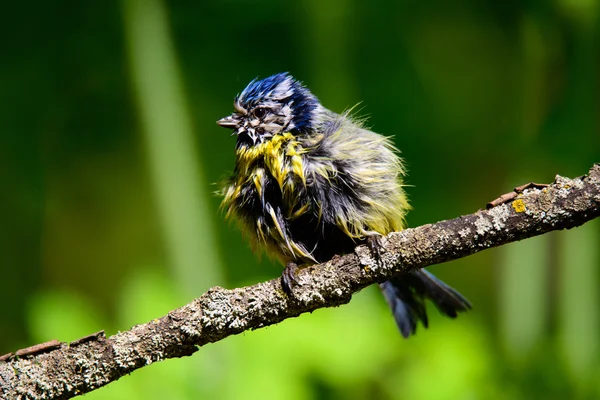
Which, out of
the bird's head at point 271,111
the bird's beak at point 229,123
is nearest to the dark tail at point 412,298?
the bird's head at point 271,111

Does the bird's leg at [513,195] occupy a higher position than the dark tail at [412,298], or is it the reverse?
the bird's leg at [513,195]

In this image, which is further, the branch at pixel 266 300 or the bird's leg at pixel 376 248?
the bird's leg at pixel 376 248

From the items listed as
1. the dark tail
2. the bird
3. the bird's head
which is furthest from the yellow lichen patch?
the dark tail

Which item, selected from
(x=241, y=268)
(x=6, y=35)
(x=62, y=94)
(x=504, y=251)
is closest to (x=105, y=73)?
(x=62, y=94)

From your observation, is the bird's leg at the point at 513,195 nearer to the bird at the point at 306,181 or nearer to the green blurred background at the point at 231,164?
the bird at the point at 306,181

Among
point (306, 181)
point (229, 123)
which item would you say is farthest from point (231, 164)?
point (306, 181)

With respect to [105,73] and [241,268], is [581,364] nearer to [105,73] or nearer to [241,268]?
[241,268]

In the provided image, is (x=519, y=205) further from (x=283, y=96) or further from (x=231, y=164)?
(x=231, y=164)
